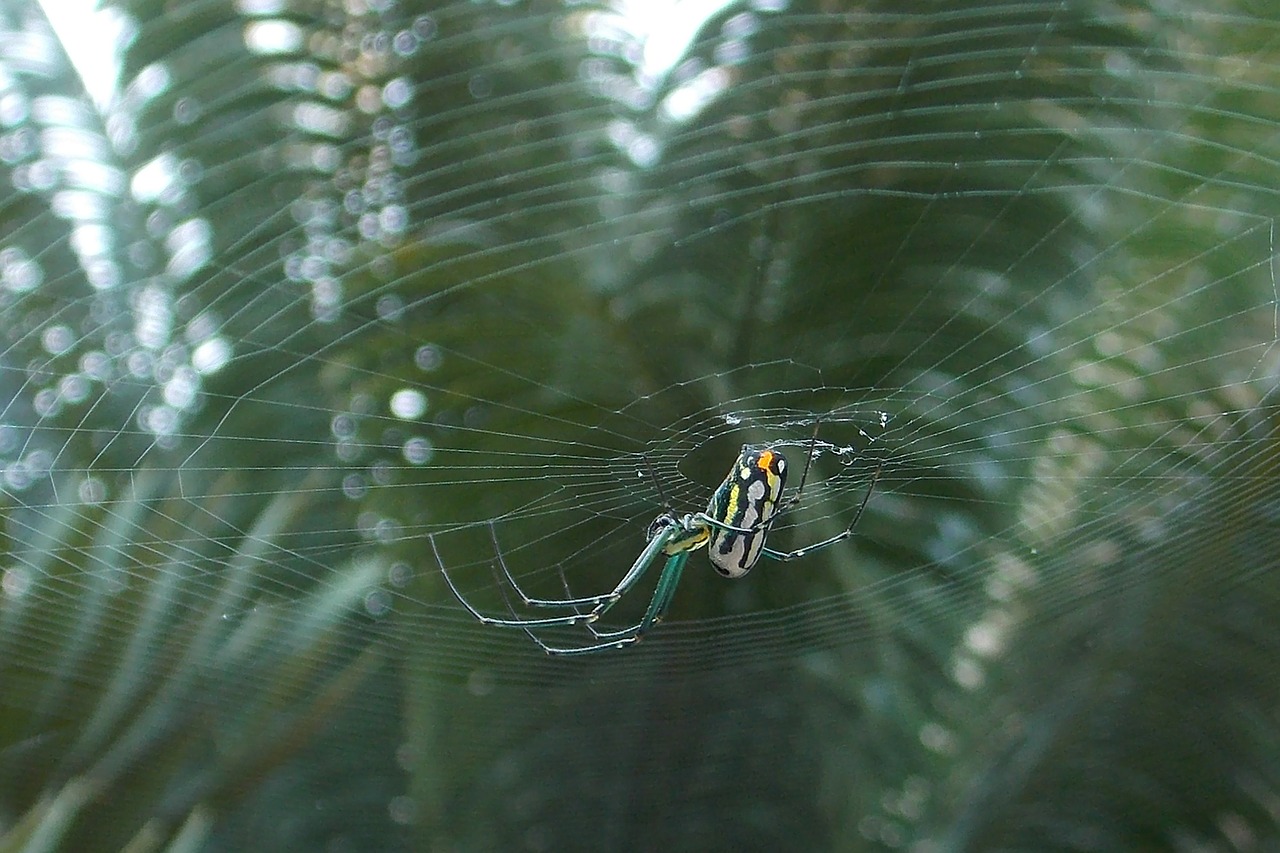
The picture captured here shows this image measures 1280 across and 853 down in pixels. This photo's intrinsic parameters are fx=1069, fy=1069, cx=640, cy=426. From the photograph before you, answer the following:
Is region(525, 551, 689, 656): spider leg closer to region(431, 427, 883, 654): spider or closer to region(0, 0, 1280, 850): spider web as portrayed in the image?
region(431, 427, 883, 654): spider

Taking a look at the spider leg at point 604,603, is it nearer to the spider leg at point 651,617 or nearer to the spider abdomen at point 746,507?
the spider leg at point 651,617

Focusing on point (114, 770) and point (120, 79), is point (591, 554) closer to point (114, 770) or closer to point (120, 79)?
point (114, 770)

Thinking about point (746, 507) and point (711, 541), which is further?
point (711, 541)

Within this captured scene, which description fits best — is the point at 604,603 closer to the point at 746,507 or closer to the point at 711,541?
the point at 711,541

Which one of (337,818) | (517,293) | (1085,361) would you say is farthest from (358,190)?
(337,818)

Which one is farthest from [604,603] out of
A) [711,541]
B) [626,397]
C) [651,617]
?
[626,397]

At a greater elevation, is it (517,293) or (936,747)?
(517,293)

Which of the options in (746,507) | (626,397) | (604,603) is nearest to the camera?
(746,507)
